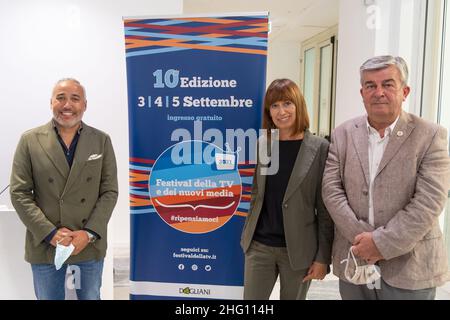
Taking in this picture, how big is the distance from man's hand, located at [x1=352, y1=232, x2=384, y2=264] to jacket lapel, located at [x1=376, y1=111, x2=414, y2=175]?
0.85 ft

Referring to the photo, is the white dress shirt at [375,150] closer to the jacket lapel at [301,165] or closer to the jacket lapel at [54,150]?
the jacket lapel at [301,165]

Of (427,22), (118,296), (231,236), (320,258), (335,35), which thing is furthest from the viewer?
(335,35)

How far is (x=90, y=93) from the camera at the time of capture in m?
4.04

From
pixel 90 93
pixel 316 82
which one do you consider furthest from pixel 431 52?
pixel 316 82

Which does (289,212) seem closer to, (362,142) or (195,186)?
(362,142)

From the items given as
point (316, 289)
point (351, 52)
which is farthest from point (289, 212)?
point (351, 52)

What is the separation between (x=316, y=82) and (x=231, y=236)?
6129 mm

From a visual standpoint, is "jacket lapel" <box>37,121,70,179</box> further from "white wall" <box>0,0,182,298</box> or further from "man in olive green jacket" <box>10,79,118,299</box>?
"white wall" <box>0,0,182,298</box>

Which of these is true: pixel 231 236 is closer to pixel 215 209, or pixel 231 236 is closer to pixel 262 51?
pixel 215 209

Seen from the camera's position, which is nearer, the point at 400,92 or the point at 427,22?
the point at 400,92

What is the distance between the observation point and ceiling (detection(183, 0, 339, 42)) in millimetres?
5461

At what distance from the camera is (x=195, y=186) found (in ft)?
7.11

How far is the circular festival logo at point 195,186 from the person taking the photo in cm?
215

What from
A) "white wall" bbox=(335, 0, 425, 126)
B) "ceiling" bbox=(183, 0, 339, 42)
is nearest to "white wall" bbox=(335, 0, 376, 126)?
"white wall" bbox=(335, 0, 425, 126)
